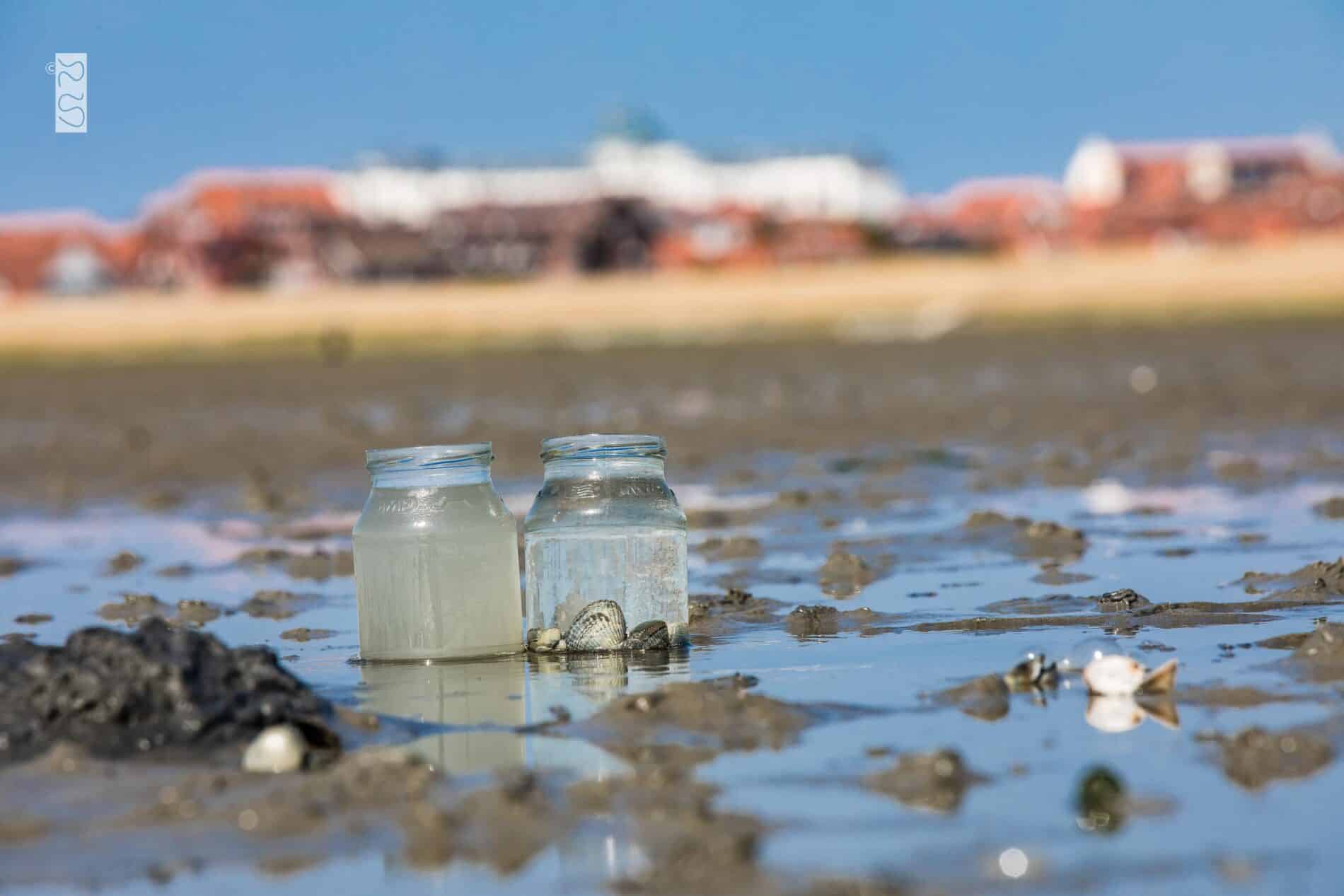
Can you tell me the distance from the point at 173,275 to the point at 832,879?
242 feet

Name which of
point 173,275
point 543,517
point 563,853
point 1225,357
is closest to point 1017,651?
point 543,517

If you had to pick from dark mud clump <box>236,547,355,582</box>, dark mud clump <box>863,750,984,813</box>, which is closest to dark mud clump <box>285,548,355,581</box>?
dark mud clump <box>236,547,355,582</box>

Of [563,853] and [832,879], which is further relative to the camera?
[563,853]

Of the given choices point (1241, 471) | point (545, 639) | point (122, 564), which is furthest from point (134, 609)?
point (1241, 471)

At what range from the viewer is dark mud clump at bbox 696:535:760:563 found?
720 cm

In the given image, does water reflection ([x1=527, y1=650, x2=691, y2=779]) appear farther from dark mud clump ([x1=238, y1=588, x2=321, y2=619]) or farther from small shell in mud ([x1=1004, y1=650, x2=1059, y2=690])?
dark mud clump ([x1=238, y1=588, x2=321, y2=619])

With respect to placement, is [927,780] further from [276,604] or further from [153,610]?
[153,610]

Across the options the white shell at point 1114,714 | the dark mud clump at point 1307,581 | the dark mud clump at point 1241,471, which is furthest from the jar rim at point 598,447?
the dark mud clump at point 1241,471

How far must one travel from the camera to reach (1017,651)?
15.5ft

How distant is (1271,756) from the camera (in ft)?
11.4

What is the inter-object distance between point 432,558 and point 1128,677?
70.1 inches

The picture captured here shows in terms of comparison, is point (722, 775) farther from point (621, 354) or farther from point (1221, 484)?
point (621, 354)

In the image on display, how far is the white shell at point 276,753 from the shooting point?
3615mm

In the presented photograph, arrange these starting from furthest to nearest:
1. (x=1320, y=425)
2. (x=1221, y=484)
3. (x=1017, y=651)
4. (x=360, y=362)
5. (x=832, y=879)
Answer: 1. (x=360, y=362)
2. (x=1320, y=425)
3. (x=1221, y=484)
4. (x=1017, y=651)
5. (x=832, y=879)
